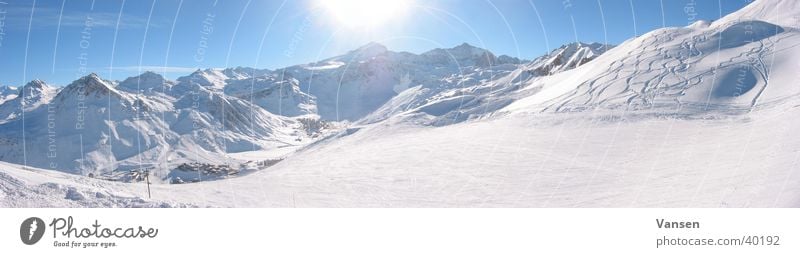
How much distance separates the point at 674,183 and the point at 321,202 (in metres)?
11.0

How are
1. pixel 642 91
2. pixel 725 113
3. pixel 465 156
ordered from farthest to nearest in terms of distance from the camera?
pixel 642 91 → pixel 725 113 → pixel 465 156

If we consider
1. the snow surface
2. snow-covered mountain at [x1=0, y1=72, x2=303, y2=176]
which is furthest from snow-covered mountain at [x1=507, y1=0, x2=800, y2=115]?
snow-covered mountain at [x1=0, y1=72, x2=303, y2=176]

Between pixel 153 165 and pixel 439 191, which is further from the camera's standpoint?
pixel 153 165

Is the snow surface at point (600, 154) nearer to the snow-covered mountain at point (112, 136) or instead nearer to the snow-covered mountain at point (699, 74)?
the snow-covered mountain at point (699, 74)

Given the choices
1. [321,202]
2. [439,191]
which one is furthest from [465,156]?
[321,202]

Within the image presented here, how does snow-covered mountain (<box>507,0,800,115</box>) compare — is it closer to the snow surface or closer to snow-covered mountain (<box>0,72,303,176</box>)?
the snow surface

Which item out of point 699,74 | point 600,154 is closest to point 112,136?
point 699,74

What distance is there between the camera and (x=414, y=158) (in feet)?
74.5

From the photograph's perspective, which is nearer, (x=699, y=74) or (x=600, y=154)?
(x=600, y=154)

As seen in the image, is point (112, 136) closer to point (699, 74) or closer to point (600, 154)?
point (699, 74)

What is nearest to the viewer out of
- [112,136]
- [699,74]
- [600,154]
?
[600,154]

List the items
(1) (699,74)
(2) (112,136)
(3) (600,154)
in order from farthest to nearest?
(2) (112,136) < (1) (699,74) < (3) (600,154)
